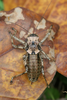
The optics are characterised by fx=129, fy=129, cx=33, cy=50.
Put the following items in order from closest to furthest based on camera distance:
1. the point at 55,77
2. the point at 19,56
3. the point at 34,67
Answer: the point at 19,56, the point at 34,67, the point at 55,77

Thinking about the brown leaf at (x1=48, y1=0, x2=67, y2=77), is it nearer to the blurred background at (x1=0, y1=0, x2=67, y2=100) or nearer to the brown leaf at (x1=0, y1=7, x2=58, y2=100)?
the brown leaf at (x1=0, y1=7, x2=58, y2=100)

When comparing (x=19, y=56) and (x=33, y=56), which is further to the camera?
(x=33, y=56)

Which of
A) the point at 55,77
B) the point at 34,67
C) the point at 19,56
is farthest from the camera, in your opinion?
the point at 55,77

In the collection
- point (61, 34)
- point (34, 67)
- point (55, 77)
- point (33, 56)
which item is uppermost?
point (61, 34)

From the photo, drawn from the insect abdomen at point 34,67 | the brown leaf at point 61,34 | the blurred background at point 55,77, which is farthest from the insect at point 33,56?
the blurred background at point 55,77

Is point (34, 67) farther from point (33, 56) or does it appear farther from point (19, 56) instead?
point (19, 56)

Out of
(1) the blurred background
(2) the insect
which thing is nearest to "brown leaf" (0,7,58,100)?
(2) the insect

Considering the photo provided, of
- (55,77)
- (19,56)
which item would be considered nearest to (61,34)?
(19,56)
